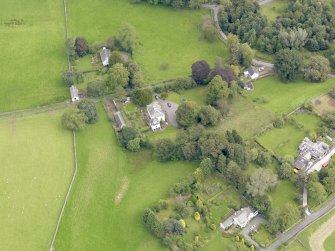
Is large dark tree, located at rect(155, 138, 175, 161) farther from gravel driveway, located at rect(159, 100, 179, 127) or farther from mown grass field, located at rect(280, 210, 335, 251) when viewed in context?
mown grass field, located at rect(280, 210, 335, 251)

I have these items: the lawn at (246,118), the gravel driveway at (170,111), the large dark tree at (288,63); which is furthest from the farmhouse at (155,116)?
the large dark tree at (288,63)

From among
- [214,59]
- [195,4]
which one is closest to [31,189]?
[214,59]

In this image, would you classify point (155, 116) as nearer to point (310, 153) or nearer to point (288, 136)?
point (288, 136)

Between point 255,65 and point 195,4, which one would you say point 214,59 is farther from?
point 195,4

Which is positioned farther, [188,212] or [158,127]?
[158,127]

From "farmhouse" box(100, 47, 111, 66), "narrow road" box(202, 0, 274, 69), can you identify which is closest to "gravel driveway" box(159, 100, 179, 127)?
"farmhouse" box(100, 47, 111, 66)

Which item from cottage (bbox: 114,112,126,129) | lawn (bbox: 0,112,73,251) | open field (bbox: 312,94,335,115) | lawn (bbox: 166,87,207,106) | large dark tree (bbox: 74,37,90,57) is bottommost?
lawn (bbox: 0,112,73,251)
